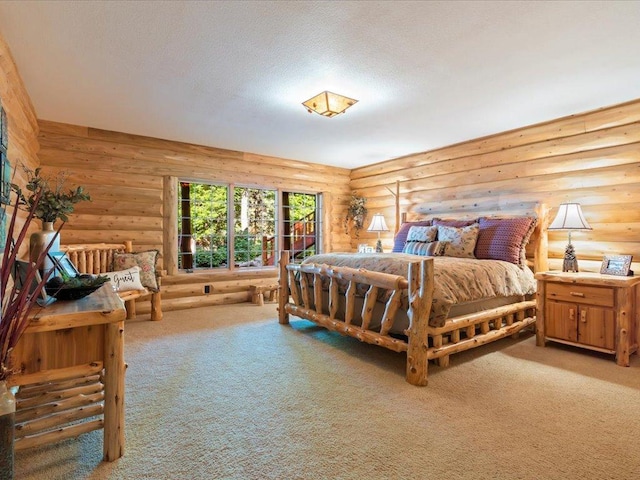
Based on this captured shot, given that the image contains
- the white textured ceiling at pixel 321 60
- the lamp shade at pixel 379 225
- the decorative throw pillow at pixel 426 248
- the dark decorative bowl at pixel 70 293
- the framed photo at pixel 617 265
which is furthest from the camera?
the lamp shade at pixel 379 225

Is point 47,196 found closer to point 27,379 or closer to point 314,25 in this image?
point 27,379

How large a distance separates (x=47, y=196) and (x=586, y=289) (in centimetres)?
413

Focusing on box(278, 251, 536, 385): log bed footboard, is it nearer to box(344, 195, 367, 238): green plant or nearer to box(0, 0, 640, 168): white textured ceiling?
box(0, 0, 640, 168): white textured ceiling

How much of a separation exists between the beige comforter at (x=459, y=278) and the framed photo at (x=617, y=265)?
0.62 m

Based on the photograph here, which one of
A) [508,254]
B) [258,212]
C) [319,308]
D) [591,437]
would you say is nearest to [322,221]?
[258,212]

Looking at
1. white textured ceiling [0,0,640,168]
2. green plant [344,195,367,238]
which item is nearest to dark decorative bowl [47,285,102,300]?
white textured ceiling [0,0,640,168]

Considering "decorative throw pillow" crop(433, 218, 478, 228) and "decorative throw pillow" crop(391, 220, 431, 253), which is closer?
"decorative throw pillow" crop(433, 218, 478, 228)

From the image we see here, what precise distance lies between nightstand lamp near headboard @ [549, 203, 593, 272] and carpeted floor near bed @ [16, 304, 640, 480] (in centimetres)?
83

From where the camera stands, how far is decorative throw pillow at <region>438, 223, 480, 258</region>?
3754mm

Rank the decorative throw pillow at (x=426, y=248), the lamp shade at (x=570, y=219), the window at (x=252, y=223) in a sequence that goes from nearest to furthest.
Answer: the lamp shade at (x=570, y=219) → the decorative throw pillow at (x=426, y=248) → the window at (x=252, y=223)

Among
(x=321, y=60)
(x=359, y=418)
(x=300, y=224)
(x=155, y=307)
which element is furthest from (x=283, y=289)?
(x=321, y=60)

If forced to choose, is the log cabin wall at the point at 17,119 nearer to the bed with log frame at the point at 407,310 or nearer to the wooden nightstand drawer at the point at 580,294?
the bed with log frame at the point at 407,310

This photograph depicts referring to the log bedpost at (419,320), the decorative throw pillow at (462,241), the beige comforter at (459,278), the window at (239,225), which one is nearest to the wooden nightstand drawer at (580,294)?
the beige comforter at (459,278)

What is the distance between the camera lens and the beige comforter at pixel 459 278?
101 inches
